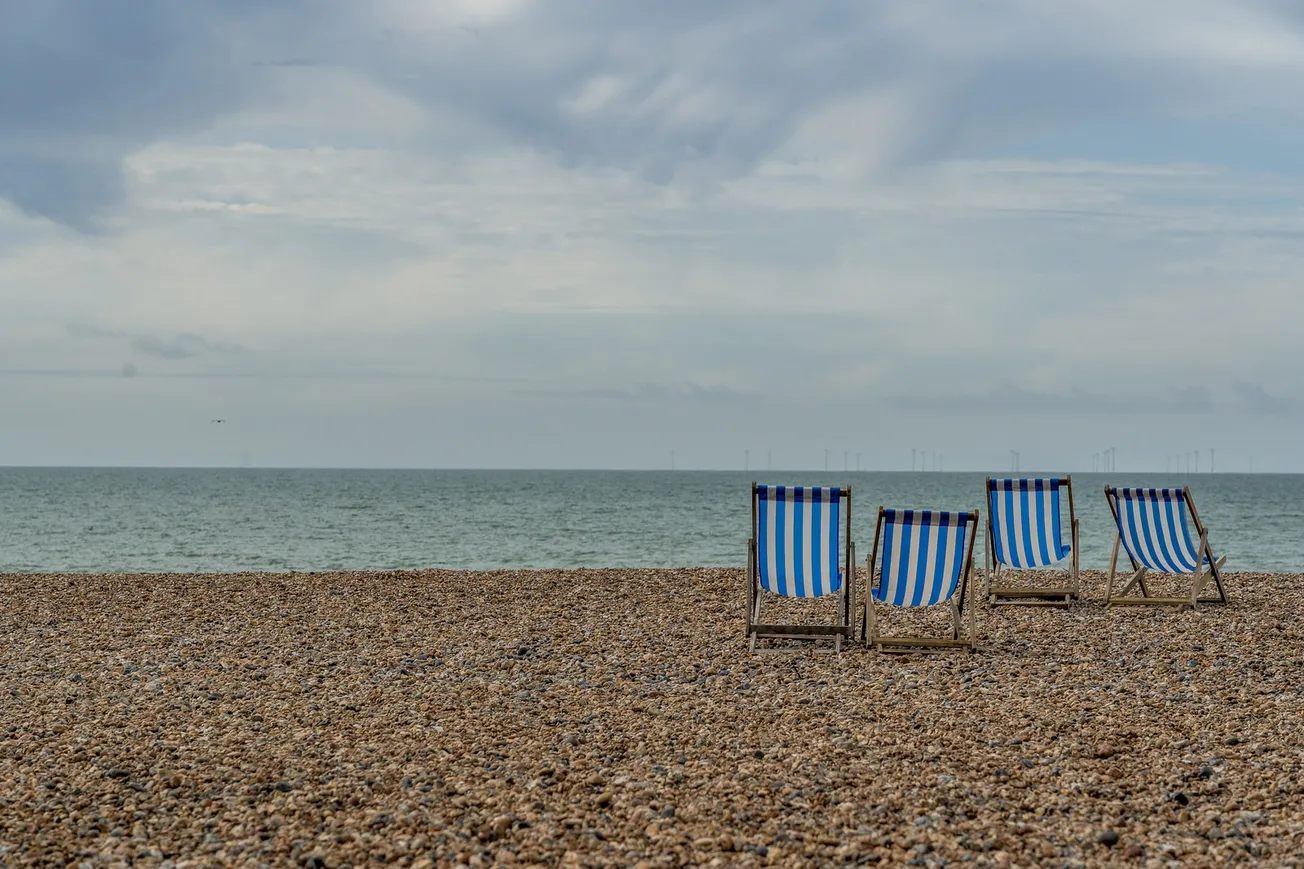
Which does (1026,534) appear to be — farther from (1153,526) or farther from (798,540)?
(798,540)

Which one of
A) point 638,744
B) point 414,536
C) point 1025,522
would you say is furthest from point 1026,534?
point 414,536

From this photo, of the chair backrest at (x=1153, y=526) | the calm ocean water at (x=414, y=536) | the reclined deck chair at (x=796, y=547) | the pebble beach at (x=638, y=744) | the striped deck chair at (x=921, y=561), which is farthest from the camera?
the calm ocean water at (x=414, y=536)

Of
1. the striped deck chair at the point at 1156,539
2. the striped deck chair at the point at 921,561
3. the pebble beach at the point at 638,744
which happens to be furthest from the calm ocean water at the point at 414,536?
the pebble beach at the point at 638,744

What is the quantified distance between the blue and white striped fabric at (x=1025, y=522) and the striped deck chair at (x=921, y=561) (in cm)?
177

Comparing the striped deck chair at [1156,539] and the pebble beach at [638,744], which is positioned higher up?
the striped deck chair at [1156,539]

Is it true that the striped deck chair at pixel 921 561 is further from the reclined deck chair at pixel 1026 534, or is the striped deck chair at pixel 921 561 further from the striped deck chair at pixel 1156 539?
the striped deck chair at pixel 1156 539

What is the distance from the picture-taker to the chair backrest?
8.72m

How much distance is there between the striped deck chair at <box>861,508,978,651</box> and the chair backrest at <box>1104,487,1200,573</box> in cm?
240

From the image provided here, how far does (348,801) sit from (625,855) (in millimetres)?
1096

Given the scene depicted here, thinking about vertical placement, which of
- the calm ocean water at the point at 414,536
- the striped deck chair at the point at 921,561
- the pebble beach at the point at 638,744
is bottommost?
the calm ocean water at the point at 414,536

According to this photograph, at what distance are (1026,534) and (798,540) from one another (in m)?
2.60

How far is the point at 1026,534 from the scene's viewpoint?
877cm

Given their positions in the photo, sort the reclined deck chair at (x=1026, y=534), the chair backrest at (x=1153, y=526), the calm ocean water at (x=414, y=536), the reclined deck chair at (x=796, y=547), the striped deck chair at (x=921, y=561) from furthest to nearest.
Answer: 1. the calm ocean water at (x=414, y=536)
2. the chair backrest at (x=1153, y=526)
3. the reclined deck chair at (x=1026, y=534)
4. the reclined deck chair at (x=796, y=547)
5. the striped deck chair at (x=921, y=561)

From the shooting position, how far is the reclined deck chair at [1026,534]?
860 cm
